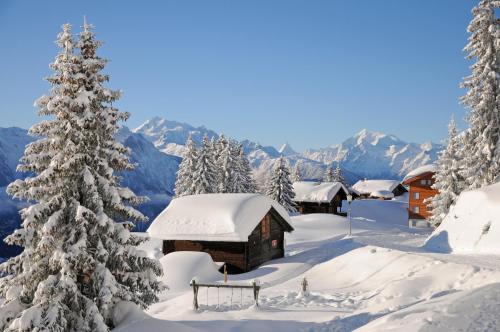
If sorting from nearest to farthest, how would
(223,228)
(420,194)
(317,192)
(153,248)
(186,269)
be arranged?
(186,269) < (223,228) < (153,248) < (420,194) < (317,192)

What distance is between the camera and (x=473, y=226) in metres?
25.0

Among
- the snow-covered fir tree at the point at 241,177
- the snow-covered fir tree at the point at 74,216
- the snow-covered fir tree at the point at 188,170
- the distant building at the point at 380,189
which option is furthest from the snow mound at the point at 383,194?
the snow-covered fir tree at the point at 74,216

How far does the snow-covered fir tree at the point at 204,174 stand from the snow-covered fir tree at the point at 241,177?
16.0ft

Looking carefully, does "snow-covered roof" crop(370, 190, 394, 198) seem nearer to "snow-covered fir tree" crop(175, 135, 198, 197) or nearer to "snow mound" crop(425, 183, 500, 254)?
"snow-covered fir tree" crop(175, 135, 198, 197)

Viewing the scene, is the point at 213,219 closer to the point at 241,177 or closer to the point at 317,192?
the point at 241,177

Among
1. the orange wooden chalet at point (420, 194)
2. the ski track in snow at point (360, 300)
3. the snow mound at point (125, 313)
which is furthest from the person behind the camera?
the orange wooden chalet at point (420, 194)

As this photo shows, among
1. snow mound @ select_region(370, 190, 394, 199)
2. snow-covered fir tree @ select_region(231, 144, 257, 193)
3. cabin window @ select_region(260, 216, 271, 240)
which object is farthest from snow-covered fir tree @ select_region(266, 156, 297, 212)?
snow mound @ select_region(370, 190, 394, 199)

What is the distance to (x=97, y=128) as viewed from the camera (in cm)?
1357

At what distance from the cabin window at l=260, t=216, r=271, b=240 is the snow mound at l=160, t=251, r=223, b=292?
15.9 feet

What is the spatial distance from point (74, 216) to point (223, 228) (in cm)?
1647

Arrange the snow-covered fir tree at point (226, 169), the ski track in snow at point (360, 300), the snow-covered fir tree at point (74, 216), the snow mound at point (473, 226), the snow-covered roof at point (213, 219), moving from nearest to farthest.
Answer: the ski track in snow at point (360, 300) < the snow-covered fir tree at point (74, 216) < the snow mound at point (473, 226) < the snow-covered roof at point (213, 219) < the snow-covered fir tree at point (226, 169)

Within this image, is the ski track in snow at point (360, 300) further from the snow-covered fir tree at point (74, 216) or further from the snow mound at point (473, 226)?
the snow mound at point (473, 226)

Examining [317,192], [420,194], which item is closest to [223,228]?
[317,192]

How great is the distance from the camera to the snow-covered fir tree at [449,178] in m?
41.5
